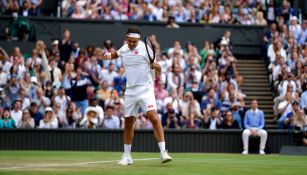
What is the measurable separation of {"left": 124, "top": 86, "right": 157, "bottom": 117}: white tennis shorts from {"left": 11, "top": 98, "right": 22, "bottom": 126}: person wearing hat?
33.8 feet

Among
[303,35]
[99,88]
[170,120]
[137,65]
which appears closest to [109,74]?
[99,88]

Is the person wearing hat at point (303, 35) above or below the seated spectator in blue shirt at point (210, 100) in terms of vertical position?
above

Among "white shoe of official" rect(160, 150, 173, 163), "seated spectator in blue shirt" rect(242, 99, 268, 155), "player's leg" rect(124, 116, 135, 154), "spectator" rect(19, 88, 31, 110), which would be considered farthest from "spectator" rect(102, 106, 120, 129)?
"white shoe of official" rect(160, 150, 173, 163)

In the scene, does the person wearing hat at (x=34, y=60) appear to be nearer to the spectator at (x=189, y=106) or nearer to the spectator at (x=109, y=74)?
the spectator at (x=109, y=74)

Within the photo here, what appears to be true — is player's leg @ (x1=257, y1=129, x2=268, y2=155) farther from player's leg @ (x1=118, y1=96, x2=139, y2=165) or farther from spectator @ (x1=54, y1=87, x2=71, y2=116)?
player's leg @ (x1=118, y1=96, x2=139, y2=165)

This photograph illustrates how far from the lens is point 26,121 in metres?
24.4

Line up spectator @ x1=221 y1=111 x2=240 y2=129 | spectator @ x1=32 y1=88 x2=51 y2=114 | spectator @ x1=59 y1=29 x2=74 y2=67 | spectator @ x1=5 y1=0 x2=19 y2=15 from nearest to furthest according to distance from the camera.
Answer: spectator @ x1=221 y1=111 x2=240 y2=129 < spectator @ x1=32 y1=88 x2=51 y2=114 < spectator @ x1=59 y1=29 x2=74 y2=67 < spectator @ x1=5 y1=0 x2=19 y2=15

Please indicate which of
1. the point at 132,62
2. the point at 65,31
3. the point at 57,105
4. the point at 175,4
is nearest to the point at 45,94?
the point at 57,105

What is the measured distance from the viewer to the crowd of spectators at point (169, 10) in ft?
102

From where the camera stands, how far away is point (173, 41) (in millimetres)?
31156

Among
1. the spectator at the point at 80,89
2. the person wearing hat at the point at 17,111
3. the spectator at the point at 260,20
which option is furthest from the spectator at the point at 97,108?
the spectator at the point at 260,20

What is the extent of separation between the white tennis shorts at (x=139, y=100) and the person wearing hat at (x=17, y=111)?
33.8 ft

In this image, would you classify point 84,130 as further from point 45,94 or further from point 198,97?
point 198,97

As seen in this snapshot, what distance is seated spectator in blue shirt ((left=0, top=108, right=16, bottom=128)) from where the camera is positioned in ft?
79.4
